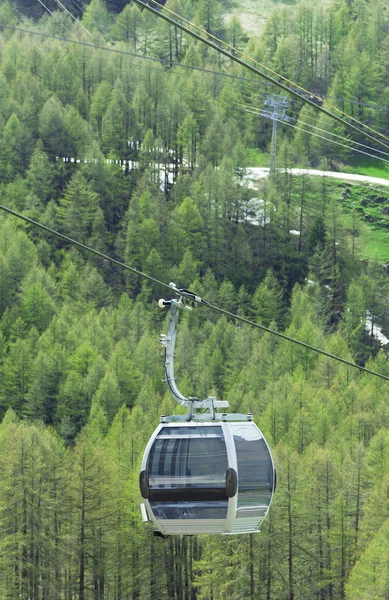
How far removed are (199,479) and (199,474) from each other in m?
0.11

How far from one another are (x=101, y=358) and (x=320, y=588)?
45.3 metres

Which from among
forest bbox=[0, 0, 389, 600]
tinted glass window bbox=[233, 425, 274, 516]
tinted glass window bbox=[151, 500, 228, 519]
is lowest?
forest bbox=[0, 0, 389, 600]

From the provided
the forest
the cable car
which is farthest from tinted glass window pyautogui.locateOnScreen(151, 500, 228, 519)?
the forest

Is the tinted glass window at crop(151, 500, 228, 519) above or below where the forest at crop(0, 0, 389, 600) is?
above

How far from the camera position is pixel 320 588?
86.4m

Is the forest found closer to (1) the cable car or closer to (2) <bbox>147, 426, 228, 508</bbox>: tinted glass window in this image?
(1) the cable car

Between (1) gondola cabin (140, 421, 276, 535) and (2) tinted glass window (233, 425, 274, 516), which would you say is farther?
(2) tinted glass window (233, 425, 274, 516)

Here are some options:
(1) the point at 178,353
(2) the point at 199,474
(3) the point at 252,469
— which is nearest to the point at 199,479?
(2) the point at 199,474

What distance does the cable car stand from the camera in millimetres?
29531

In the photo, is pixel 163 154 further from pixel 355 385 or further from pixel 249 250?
pixel 355 385

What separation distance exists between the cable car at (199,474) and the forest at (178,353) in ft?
153

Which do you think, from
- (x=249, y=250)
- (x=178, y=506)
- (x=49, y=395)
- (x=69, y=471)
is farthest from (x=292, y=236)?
(x=178, y=506)

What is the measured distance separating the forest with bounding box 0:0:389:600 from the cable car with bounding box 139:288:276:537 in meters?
46.7

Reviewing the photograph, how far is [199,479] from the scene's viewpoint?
1172 inches
